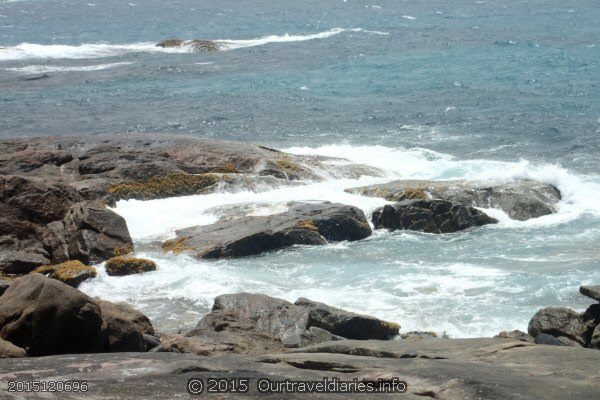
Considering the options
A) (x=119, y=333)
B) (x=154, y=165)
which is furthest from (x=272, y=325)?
(x=154, y=165)

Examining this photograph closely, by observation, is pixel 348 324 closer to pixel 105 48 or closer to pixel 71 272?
pixel 71 272

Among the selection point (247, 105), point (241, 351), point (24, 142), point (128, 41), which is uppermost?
point (128, 41)

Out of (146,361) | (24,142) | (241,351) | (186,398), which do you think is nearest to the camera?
(186,398)

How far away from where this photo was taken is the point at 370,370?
24.8 ft

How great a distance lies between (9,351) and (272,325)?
526 cm

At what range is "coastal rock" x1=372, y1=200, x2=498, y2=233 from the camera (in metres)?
19.5

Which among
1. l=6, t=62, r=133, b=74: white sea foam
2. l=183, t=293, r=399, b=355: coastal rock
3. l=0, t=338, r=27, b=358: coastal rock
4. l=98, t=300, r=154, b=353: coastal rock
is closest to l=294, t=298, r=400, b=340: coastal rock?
l=183, t=293, r=399, b=355: coastal rock

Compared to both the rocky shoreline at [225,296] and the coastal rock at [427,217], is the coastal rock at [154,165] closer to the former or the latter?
the rocky shoreline at [225,296]

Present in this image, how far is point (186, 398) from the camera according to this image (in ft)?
21.2

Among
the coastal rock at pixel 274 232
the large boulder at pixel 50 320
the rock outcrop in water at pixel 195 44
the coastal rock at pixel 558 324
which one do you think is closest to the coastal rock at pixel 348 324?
the coastal rock at pixel 558 324

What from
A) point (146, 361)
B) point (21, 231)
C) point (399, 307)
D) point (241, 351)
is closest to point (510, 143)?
point (399, 307)

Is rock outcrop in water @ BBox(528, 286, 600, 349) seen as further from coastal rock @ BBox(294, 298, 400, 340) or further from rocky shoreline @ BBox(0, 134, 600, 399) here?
coastal rock @ BBox(294, 298, 400, 340)

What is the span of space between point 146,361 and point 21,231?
10472mm

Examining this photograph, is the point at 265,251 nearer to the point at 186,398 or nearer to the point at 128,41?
the point at 186,398
